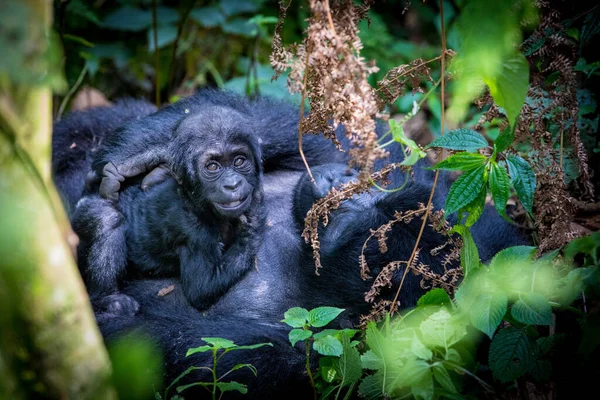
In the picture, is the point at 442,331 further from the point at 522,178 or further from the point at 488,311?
the point at 522,178

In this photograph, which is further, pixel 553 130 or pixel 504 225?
pixel 504 225

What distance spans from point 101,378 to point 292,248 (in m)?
1.71

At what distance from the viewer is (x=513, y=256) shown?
2006 millimetres

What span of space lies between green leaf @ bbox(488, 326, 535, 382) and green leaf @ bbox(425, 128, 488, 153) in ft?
2.02

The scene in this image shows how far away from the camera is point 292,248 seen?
9.98 feet

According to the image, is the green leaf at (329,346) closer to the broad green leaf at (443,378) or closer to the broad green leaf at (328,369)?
the broad green leaf at (328,369)

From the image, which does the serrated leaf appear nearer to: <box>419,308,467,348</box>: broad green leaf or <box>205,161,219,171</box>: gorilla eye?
<box>419,308,467,348</box>: broad green leaf

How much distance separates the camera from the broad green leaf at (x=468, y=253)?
83.1 inches

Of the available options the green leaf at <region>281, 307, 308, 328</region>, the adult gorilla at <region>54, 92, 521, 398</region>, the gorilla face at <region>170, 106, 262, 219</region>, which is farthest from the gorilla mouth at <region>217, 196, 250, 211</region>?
the green leaf at <region>281, 307, 308, 328</region>

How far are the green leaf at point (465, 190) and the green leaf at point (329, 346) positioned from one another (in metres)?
0.60

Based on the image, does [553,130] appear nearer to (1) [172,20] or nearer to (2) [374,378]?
(2) [374,378]

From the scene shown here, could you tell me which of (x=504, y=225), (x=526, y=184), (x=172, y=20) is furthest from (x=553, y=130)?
(x=172, y=20)

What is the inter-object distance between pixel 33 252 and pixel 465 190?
1.35m

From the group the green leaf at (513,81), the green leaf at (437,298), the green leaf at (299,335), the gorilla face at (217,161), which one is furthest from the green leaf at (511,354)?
the gorilla face at (217,161)
